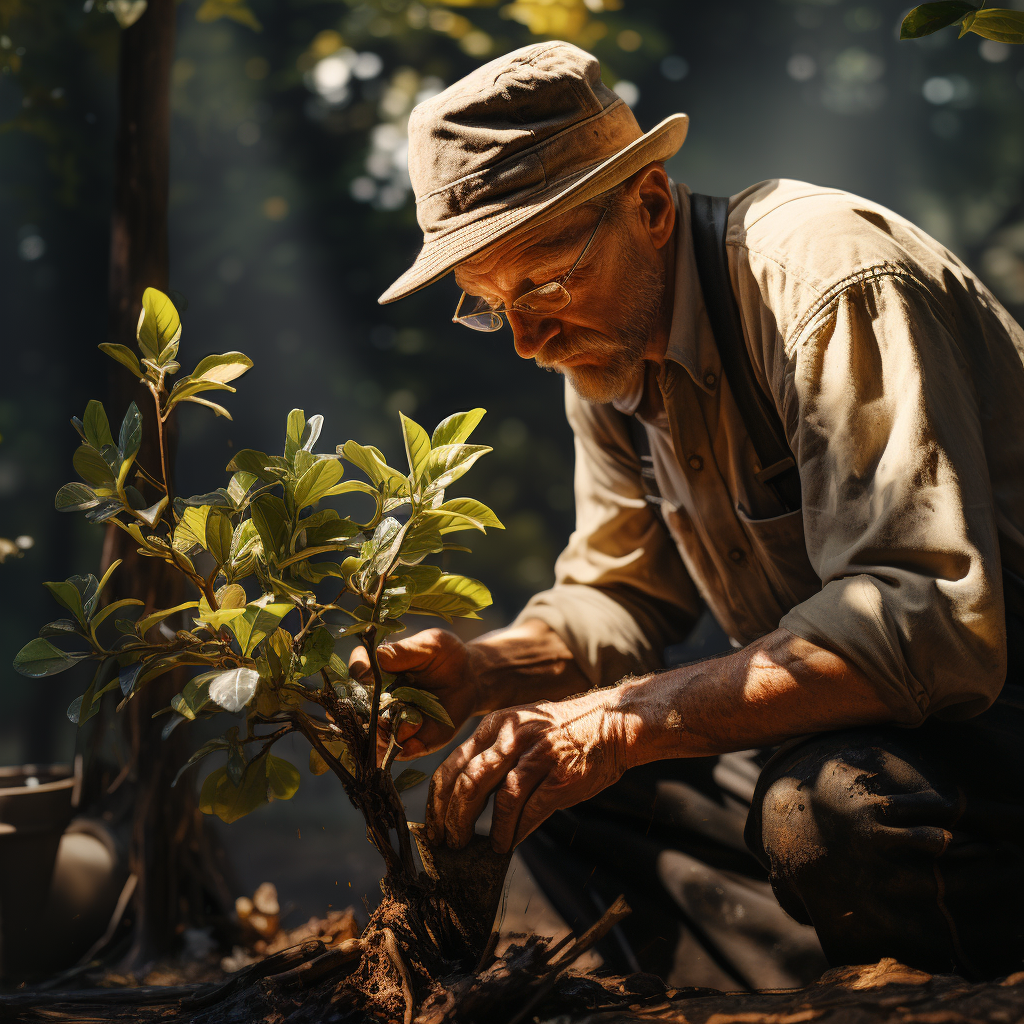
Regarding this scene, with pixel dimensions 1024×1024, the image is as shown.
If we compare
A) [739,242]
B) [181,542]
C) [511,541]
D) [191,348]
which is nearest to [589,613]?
[739,242]

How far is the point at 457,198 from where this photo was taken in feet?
4.06

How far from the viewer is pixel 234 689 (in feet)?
2.69

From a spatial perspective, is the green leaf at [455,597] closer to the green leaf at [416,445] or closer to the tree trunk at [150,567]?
the green leaf at [416,445]

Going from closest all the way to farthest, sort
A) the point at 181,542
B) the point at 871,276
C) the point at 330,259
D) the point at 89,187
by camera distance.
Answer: the point at 181,542, the point at 871,276, the point at 89,187, the point at 330,259

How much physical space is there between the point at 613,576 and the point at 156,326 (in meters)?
1.01

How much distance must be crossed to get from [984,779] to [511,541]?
2155 millimetres

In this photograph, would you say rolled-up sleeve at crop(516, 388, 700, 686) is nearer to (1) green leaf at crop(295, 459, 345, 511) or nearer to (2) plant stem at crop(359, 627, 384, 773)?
(2) plant stem at crop(359, 627, 384, 773)

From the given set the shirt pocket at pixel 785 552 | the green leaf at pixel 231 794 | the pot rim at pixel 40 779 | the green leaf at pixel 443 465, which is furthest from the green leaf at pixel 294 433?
the pot rim at pixel 40 779

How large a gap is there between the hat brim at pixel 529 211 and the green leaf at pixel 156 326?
0.28 m

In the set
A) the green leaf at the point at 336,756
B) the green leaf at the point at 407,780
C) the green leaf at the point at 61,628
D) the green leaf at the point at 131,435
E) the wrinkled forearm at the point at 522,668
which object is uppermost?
the green leaf at the point at 131,435

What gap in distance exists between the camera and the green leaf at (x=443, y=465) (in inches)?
38.6

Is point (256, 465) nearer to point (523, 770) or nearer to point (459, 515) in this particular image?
point (459, 515)

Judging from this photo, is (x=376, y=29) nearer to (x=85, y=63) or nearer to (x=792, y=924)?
(x=85, y=63)

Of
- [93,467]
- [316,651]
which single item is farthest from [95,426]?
[316,651]
